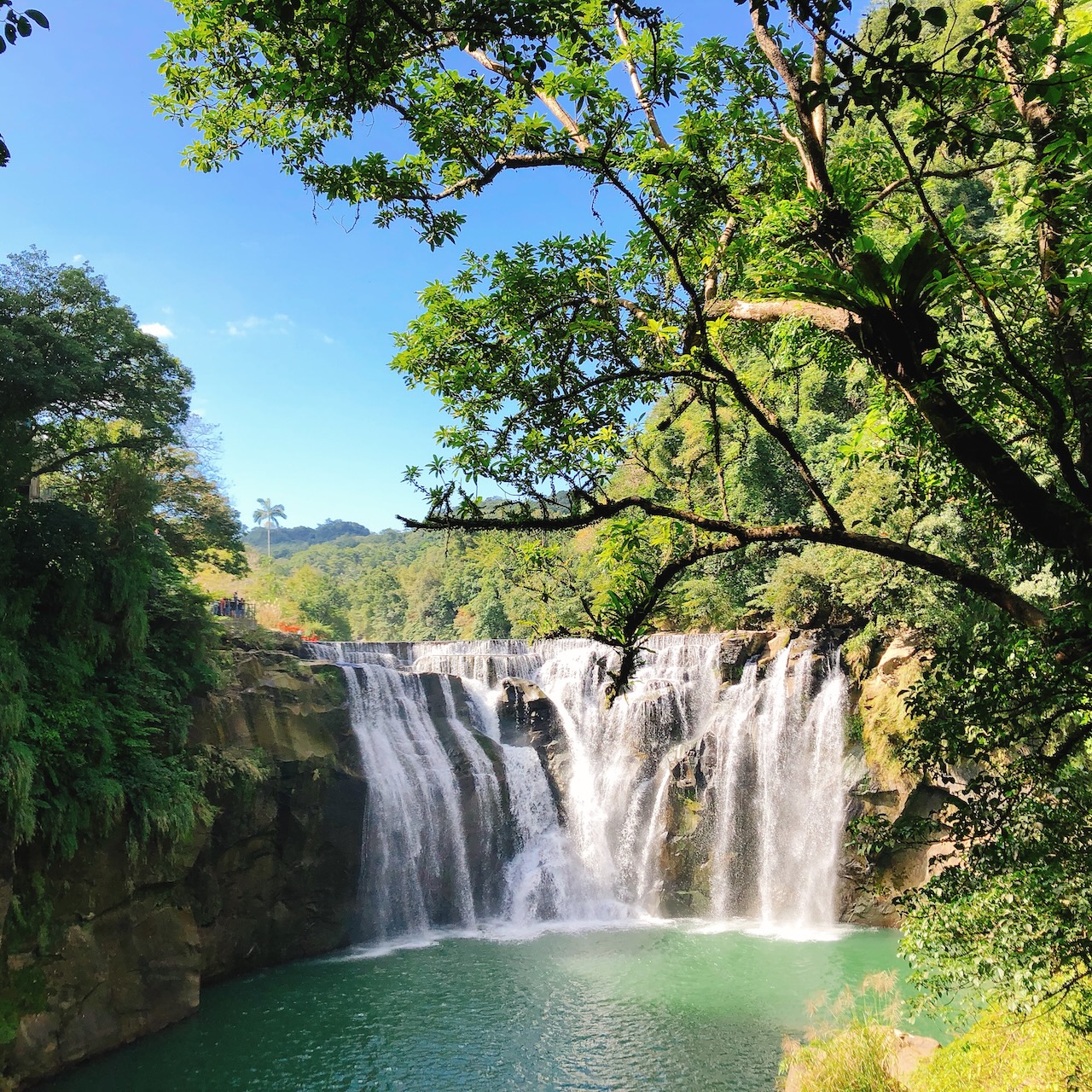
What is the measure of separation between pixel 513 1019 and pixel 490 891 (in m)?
5.85

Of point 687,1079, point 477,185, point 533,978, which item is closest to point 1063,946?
point 477,185

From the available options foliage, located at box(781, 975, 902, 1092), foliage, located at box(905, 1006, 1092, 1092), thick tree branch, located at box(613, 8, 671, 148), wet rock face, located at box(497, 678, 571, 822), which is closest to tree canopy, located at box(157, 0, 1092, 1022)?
thick tree branch, located at box(613, 8, 671, 148)

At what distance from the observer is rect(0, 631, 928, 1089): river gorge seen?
10031 mm

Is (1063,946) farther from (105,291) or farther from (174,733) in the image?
(105,291)

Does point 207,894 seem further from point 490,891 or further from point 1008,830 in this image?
point 1008,830

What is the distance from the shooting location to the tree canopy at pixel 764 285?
276 cm

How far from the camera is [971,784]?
4.05 metres

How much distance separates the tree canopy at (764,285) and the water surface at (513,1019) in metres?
6.14

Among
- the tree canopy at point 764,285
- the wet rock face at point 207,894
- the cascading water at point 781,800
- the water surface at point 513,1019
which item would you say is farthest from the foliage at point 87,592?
the cascading water at point 781,800

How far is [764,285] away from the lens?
345cm

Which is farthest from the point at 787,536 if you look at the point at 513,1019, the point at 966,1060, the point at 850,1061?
the point at 513,1019

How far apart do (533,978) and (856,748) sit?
7.85 meters

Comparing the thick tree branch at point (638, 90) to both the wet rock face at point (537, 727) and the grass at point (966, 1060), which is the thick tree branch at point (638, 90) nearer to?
the grass at point (966, 1060)

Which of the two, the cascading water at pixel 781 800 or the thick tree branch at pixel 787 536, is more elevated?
the thick tree branch at pixel 787 536
